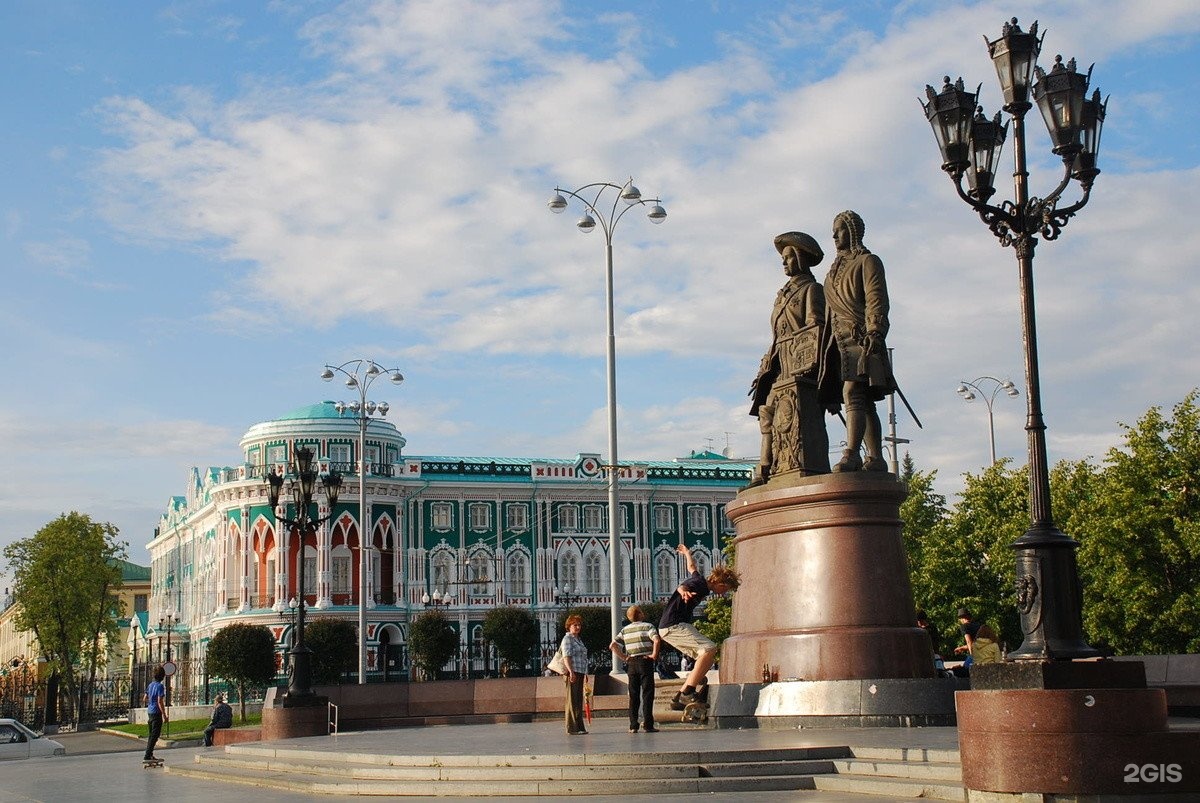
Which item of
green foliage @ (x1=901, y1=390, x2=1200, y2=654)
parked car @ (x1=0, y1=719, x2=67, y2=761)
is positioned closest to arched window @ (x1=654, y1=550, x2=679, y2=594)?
green foliage @ (x1=901, y1=390, x2=1200, y2=654)

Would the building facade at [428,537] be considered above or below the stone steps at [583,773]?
above

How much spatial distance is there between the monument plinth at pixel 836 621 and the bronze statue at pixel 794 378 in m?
0.78

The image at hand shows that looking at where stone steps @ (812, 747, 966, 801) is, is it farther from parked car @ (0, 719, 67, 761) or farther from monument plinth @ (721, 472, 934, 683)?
parked car @ (0, 719, 67, 761)

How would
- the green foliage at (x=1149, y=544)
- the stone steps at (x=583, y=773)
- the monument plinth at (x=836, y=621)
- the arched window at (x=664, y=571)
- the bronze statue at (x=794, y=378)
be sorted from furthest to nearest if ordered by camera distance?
the arched window at (x=664, y=571), the green foliage at (x=1149, y=544), the bronze statue at (x=794, y=378), the monument plinth at (x=836, y=621), the stone steps at (x=583, y=773)

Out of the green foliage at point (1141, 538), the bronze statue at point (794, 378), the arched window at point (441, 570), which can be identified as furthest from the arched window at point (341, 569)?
the bronze statue at point (794, 378)

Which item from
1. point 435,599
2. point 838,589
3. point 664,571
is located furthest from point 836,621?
point 664,571

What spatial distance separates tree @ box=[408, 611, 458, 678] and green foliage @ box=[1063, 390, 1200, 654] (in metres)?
37.1

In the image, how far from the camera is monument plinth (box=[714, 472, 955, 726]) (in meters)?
14.3

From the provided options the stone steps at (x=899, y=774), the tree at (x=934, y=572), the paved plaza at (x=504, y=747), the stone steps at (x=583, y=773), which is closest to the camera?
the stone steps at (x=899, y=774)

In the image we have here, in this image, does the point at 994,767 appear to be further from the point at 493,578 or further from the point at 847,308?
the point at 493,578

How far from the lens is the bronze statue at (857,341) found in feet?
51.4

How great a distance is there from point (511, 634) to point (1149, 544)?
39.6 metres

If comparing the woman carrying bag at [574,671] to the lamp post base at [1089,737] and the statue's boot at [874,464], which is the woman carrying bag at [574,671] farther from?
the lamp post base at [1089,737]

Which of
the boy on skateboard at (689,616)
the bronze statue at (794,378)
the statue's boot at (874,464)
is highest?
the bronze statue at (794,378)
